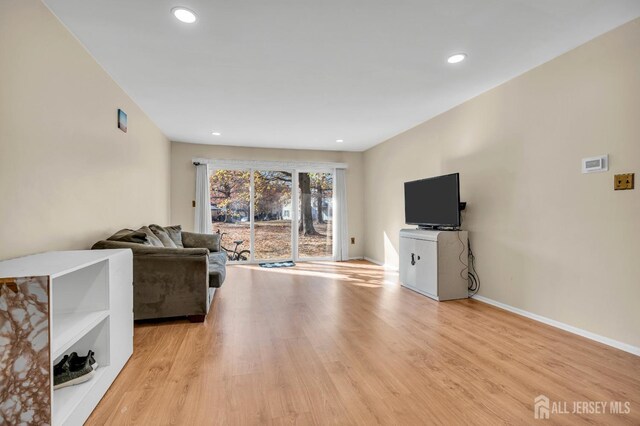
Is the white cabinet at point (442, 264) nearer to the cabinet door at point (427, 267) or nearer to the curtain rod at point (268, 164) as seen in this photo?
the cabinet door at point (427, 267)

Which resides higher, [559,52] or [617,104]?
[559,52]

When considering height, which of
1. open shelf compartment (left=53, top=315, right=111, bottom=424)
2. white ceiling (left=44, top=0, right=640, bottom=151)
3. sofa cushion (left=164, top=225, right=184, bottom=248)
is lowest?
open shelf compartment (left=53, top=315, right=111, bottom=424)

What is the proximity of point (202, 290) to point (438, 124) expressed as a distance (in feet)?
11.9

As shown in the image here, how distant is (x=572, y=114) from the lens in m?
2.55

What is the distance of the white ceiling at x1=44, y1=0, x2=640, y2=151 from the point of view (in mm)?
1974

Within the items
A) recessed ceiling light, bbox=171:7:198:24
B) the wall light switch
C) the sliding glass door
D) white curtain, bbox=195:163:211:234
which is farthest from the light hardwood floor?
the sliding glass door

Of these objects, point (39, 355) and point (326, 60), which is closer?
point (39, 355)

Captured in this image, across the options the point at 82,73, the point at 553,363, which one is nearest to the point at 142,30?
the point at 82,73

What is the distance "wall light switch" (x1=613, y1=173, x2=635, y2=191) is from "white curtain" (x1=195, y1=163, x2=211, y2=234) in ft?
18.1

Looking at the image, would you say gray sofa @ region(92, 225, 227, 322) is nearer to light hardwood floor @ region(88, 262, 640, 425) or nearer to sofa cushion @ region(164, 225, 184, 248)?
light hardwood floor @ region(88, 262, 640, 425)

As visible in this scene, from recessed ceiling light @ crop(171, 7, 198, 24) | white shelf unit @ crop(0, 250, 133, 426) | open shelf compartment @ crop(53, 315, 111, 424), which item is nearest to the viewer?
white shelf unit @ crop(0, 250, 133, 426)

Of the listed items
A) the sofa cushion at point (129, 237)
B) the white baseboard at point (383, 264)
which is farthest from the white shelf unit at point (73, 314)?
the white baseboard at point (383, 264)

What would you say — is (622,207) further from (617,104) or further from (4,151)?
(4,151)

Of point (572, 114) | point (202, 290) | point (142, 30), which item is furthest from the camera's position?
point (202, 290)
